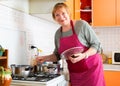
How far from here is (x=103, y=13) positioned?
3537 mm

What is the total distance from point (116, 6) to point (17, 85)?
7.74 feet

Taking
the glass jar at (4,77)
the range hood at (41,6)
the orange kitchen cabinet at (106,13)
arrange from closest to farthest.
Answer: the glass jar at (4,77) < the range hood at (41,6) < the orange kitchen cabinet at (106,13)

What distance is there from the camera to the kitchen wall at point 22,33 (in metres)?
1.92

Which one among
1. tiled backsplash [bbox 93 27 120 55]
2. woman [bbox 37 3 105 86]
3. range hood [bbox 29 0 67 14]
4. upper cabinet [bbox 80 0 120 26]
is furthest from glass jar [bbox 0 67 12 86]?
tiled backsplash [bbox 93 27 120 55]

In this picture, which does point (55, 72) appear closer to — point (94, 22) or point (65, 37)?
point (65, 37)

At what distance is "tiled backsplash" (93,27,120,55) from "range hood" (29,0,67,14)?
1751 mm

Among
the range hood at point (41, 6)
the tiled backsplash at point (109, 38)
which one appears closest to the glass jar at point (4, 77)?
the range hood at point (41, 6)

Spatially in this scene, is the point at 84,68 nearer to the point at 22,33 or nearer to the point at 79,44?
the point at 79,44

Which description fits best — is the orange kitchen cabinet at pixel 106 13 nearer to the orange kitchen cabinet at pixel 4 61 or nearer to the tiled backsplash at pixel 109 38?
the tiled backsplash at pixel 109 38

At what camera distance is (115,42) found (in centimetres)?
376

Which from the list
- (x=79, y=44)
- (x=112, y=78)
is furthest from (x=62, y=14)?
(x=112, y=78)

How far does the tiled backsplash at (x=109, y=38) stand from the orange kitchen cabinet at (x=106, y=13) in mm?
291

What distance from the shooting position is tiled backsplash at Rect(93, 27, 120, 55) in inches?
148

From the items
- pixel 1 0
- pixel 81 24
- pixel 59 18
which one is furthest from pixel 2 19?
pixel 81 24
